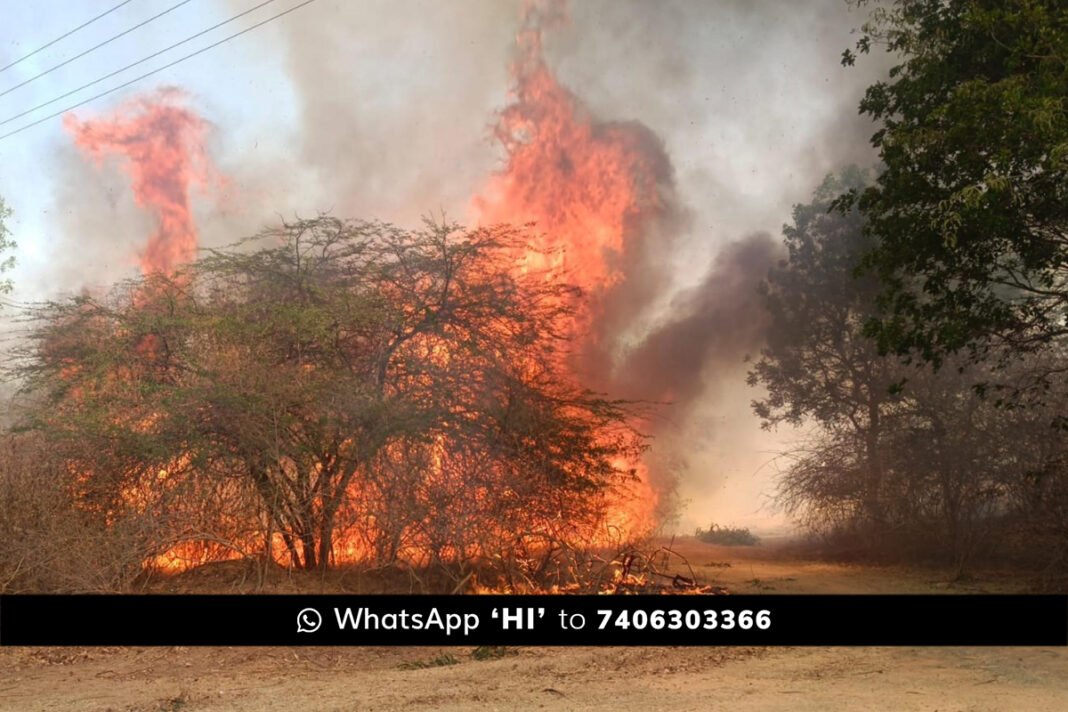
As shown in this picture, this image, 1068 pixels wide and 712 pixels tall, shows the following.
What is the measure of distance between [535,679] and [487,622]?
3.20 m

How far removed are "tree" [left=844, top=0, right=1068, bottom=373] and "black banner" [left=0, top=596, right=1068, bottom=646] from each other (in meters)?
3.97

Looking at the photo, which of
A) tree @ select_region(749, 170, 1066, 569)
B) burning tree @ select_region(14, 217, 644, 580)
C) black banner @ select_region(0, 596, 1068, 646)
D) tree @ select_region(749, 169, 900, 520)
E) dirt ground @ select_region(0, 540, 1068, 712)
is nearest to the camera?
dirt ground @ select_region(0, 540, 1068, 712)

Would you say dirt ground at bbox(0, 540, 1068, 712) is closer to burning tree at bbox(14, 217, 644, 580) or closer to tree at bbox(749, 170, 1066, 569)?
burning tree at bbox(14, 217, 644, 580)

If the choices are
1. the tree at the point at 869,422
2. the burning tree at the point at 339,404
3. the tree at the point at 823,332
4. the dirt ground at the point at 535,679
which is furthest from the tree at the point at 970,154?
the tree at the point at 823,332

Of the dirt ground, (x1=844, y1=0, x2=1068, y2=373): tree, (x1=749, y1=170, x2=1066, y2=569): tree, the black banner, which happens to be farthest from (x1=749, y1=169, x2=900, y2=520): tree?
the dirt ground

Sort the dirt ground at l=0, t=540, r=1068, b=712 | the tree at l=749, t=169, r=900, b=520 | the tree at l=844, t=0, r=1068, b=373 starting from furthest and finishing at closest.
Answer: the tree at l=749, t=169, r=900, b=520 → the tree at l=844, t=0, r=1068, b=373 → the dirt ground at l=0, t=540, r=1068, b=712

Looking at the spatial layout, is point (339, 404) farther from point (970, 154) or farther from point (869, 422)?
point (869, 422)

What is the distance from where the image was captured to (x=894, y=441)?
22.0m

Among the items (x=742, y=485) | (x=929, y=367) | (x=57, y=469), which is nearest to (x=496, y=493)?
(x=57, y=469)

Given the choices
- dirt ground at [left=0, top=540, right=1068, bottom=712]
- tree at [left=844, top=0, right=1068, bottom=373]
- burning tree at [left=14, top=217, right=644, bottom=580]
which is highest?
tree at [left=844, top=0, right=1068, bottom=373]

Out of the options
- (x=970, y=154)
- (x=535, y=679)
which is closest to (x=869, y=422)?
(x=970, y=154)

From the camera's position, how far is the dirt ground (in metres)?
8.30

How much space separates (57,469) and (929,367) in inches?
760

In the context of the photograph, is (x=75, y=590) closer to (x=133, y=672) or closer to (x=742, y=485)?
(x=133, y=672)
